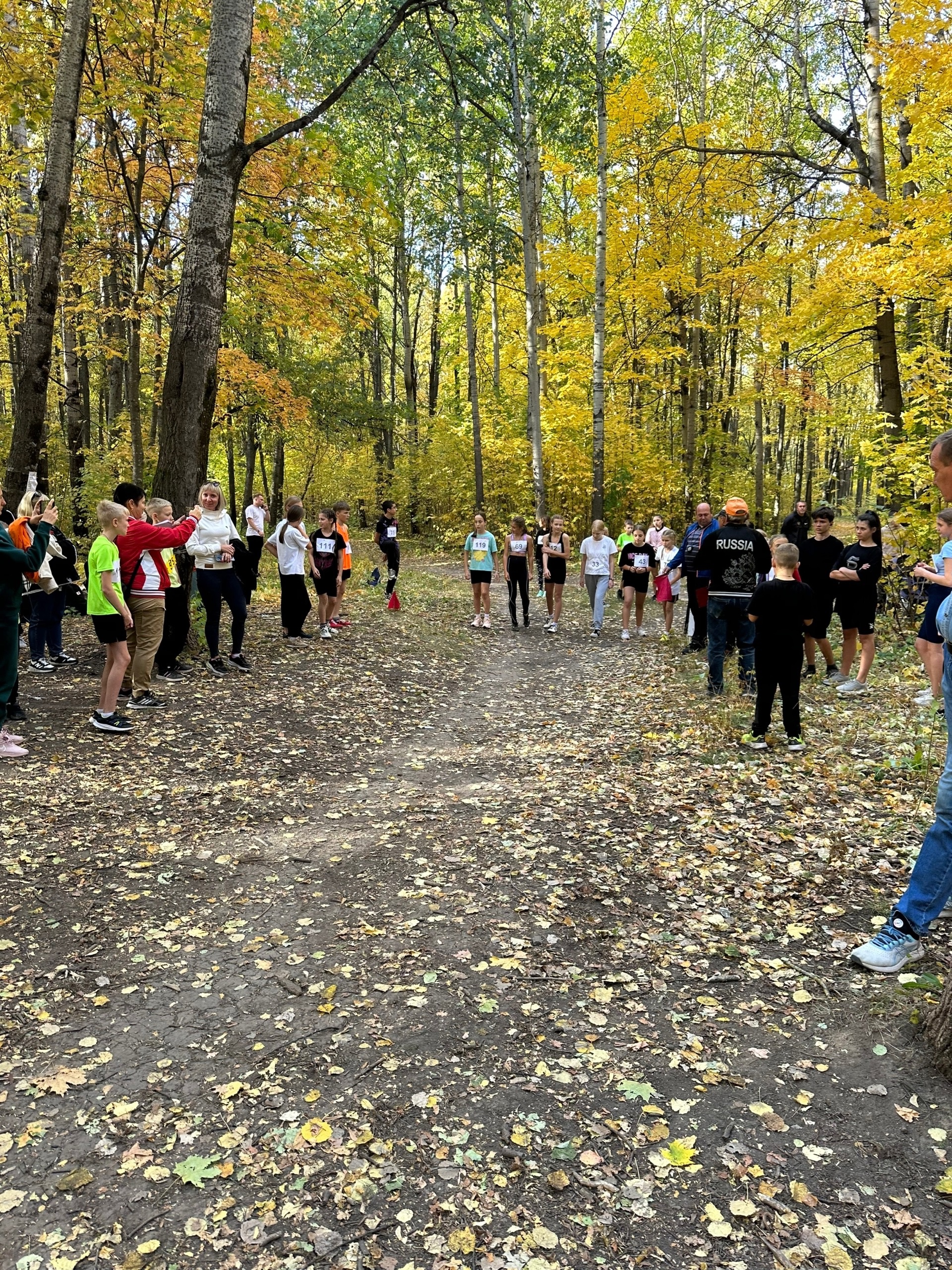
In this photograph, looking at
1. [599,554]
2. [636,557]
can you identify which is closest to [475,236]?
[599,554]

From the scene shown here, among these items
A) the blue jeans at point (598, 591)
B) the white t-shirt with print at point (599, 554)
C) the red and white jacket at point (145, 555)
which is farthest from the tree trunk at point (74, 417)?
the blue jeans at point (598, 591)

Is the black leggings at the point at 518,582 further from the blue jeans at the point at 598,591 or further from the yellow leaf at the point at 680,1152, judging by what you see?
the yellow leaf at the point at 680,1152

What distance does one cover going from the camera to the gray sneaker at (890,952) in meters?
3.73

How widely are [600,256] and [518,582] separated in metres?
8.55

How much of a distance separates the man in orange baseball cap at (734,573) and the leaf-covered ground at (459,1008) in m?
1.56

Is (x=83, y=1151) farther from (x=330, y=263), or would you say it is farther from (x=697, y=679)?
(x=330, y=263)

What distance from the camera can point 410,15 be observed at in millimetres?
9406

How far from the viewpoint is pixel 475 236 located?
19656 mm

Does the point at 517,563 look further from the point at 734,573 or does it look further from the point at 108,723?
the point at 108,723

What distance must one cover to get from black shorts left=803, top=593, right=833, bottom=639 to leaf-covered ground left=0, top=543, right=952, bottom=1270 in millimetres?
1728

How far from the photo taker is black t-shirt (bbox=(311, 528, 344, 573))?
446 inches

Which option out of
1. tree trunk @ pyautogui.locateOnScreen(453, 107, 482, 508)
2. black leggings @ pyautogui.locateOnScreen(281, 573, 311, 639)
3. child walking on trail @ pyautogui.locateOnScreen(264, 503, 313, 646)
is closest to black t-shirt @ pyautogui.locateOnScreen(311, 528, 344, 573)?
child walking on trail @ pyautogui.locateOnScreen(264, 503, 313, 646)

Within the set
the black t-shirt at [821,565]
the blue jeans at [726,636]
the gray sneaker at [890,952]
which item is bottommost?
the gray sneaker at [890,952]

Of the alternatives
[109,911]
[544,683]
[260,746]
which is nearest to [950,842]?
[109,911]
